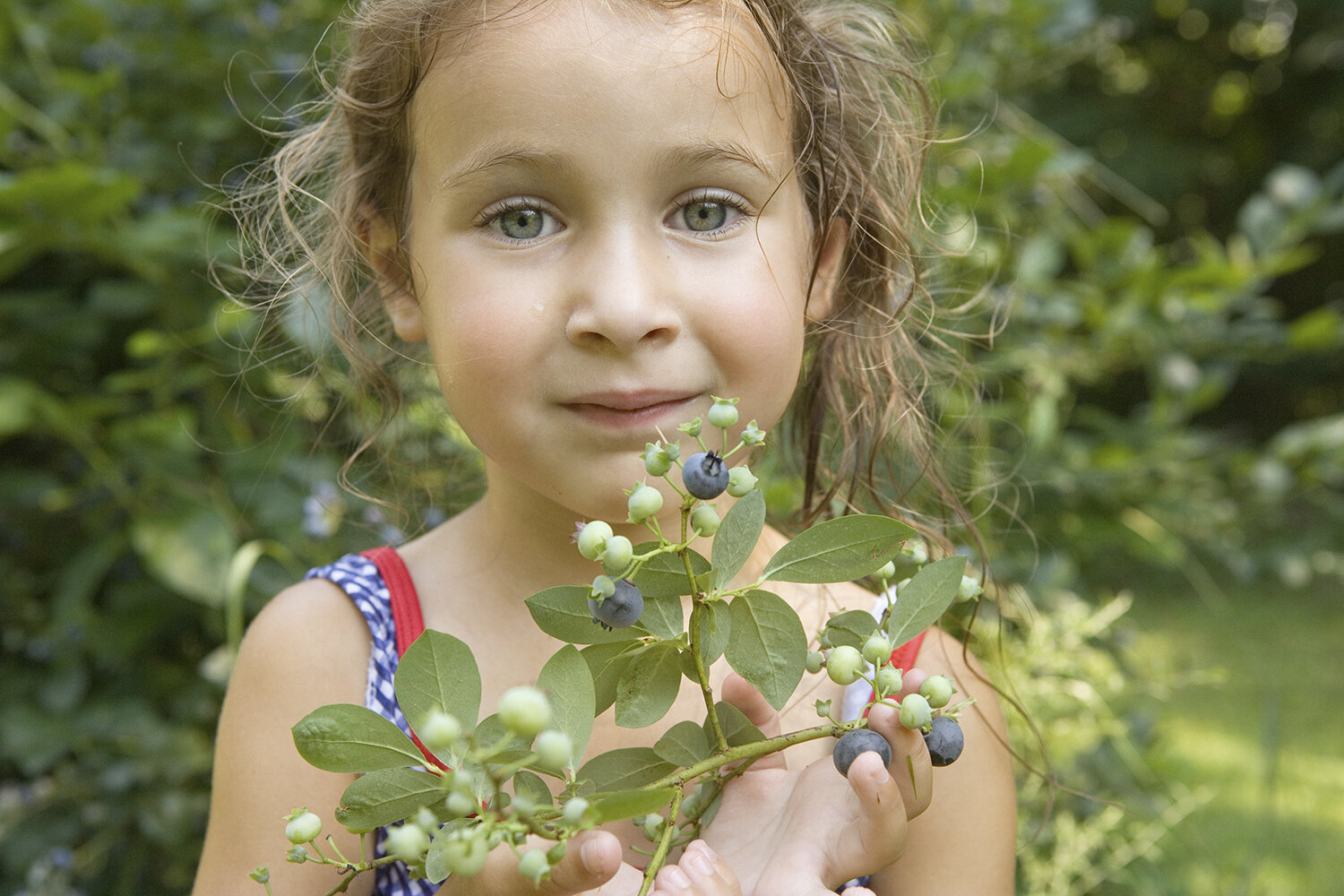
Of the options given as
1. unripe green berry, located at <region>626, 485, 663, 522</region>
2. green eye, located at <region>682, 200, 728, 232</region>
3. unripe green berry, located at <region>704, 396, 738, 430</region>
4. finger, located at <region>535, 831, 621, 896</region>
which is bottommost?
finger, located at <region>535, 831, 621, 896</region>

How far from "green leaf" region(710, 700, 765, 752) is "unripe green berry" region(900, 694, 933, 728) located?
143 millimetres

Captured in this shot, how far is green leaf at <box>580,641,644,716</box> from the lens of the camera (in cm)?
68

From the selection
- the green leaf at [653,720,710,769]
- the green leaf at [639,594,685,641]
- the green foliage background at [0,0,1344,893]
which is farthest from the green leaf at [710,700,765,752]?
the green foliage background at [0,0,1344,893]

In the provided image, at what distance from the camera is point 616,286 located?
0.84 meters

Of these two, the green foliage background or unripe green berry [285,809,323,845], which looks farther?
the green foliage background

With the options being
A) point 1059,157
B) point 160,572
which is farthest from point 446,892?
point 1059,157

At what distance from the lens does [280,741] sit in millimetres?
1021

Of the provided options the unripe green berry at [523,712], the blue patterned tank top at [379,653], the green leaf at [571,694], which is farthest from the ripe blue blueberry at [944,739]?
the blue patterned tank top at [379,653]

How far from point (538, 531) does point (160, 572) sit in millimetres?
697

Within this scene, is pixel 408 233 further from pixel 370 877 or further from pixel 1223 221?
pixel 1223 221

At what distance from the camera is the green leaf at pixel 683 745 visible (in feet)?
2.44

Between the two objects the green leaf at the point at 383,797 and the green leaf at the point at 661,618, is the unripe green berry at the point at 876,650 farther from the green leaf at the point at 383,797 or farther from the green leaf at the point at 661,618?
the green leaf at the point at 383,797

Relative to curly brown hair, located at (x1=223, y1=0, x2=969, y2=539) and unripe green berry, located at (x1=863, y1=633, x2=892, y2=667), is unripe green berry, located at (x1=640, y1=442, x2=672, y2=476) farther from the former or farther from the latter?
curly brown hair, located at (x1=223, y1=0, x2=969, y2=539)

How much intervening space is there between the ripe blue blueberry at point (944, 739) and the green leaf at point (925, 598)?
6 cm
